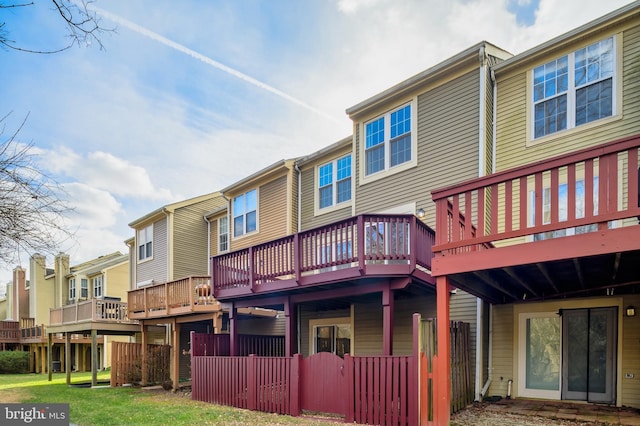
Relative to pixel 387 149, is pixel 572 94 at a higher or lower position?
higher

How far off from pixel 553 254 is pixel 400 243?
3.14 meters

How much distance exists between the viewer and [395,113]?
12.2m

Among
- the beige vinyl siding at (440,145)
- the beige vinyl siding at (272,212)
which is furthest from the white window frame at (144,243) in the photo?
the beige vinyl siding at (440,145)

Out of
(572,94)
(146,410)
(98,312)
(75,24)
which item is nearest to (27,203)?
(75,24)

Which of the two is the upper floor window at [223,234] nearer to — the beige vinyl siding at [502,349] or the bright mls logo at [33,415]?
the bright mls logo at [33,415]

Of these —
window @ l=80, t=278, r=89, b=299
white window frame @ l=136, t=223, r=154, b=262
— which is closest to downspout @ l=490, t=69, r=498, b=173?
white window frame @ l=136, t=223, r=154, b=262

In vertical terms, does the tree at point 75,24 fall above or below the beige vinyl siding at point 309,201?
Answer: above

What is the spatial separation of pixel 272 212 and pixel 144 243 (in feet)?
30.8

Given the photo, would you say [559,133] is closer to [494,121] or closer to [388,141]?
[494,121]

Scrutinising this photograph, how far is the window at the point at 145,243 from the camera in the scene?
2183cm

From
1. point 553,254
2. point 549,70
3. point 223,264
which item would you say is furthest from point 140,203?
point 553,254

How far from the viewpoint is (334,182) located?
14.3 meters

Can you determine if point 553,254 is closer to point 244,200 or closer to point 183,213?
point 244,200

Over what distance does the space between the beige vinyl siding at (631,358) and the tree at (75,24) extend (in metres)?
9.66
